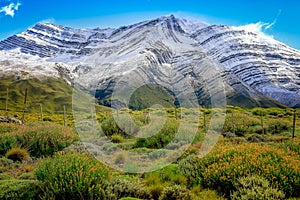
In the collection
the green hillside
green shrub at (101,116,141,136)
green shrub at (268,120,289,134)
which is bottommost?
green shrub at (101,116,141,136)

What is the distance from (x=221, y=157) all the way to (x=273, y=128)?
14527 mm

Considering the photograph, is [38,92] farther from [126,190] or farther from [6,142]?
[126,190]

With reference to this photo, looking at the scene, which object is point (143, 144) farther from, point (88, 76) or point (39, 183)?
point (88, 76)

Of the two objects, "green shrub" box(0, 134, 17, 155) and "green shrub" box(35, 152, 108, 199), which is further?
"green shrub" box(0, 134, 17, 155)

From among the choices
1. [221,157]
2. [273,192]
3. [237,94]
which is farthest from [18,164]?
[237,94]

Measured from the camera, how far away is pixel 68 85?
184 meters

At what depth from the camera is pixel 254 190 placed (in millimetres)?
6707

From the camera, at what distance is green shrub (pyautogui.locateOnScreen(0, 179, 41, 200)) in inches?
262

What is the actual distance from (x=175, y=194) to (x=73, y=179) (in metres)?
2.56

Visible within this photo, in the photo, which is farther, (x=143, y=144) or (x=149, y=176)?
(x=143, y=144)

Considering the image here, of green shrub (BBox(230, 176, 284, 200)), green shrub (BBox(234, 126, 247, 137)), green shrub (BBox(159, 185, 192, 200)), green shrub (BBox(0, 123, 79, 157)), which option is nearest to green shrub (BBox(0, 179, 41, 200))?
green shrub (BBox(159, 185, 192, 200))

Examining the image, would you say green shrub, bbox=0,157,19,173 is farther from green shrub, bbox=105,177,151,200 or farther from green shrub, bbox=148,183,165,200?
green shrub, bbox=148,183,165,200

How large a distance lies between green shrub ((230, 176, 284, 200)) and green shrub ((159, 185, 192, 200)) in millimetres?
1103

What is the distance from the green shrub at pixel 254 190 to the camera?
634 cm
